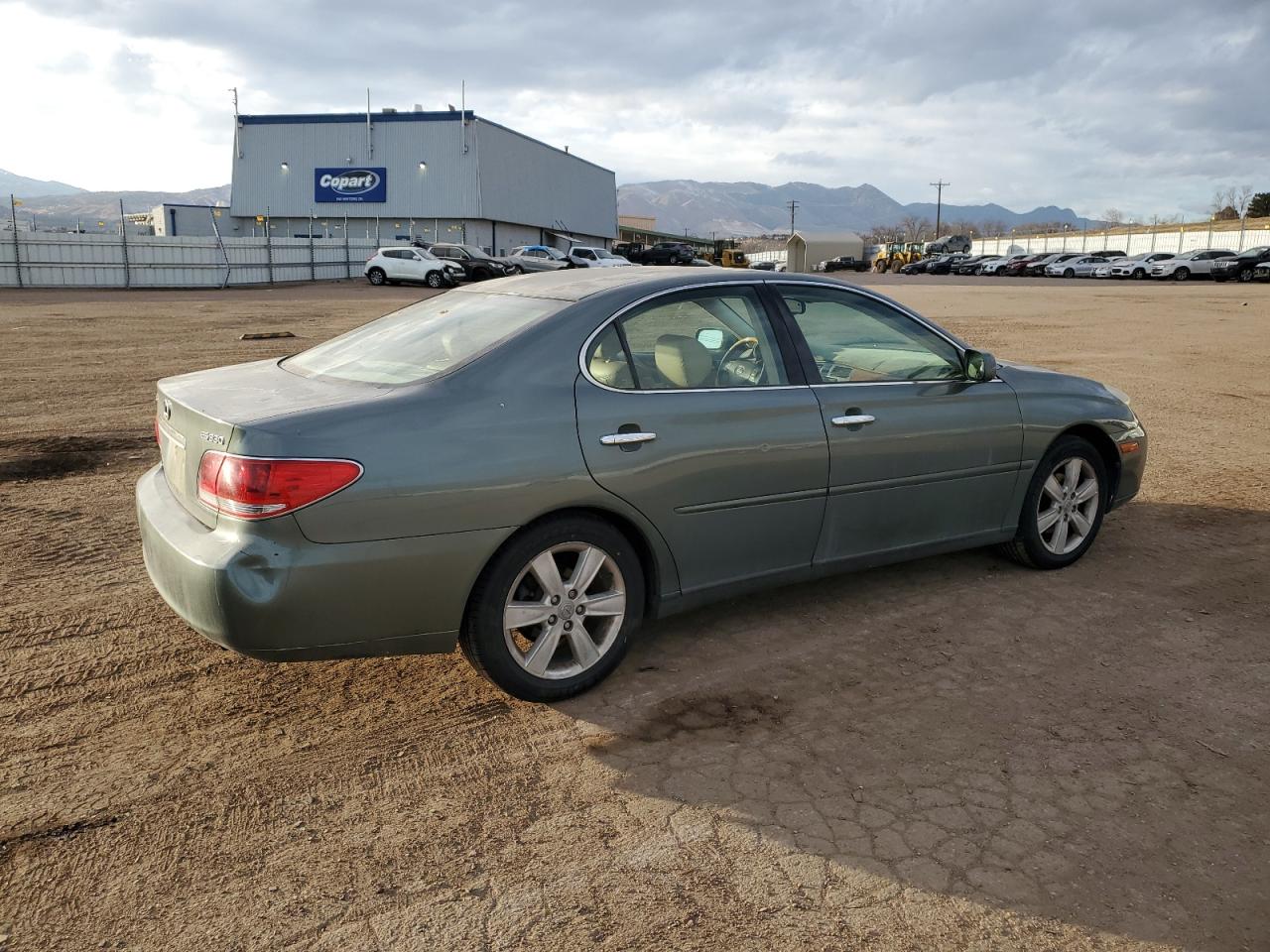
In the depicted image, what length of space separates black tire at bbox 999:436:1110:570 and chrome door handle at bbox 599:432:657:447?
91.7 inches

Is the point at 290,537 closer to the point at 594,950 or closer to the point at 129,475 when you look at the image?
the point at 594,950

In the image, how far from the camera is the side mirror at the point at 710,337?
4227 mm

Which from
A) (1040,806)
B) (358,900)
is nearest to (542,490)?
(358,900)

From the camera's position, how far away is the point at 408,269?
124 feet

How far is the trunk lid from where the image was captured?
3.40 metres

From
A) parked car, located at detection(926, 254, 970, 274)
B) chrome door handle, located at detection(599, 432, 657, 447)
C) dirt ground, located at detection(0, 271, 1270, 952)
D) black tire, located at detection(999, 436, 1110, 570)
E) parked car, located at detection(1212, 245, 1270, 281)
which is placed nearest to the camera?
dirt ground, located at detection(0, 271, 1270, 952)

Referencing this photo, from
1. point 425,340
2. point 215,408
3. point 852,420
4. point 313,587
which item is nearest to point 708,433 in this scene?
point 852,420

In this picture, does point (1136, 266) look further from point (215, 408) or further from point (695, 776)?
point (215, 408)

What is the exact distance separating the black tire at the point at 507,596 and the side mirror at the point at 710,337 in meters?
0.91

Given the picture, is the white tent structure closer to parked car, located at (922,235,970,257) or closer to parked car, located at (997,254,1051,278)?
parked car, located at (922,235,970,257)

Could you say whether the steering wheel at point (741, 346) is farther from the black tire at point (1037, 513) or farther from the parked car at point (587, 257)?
the parked car at point (587, 257)

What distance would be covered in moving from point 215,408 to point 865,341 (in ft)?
9.62

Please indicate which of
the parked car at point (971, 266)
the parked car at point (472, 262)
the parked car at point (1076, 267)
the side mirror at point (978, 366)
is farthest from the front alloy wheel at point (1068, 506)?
the parked car at point (971, 266)

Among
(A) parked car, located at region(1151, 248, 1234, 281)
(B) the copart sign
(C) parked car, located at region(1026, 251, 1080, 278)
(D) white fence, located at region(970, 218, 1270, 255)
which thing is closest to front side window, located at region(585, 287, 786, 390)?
(A) parked car, located at region(1151, 248, 1234, 281)
